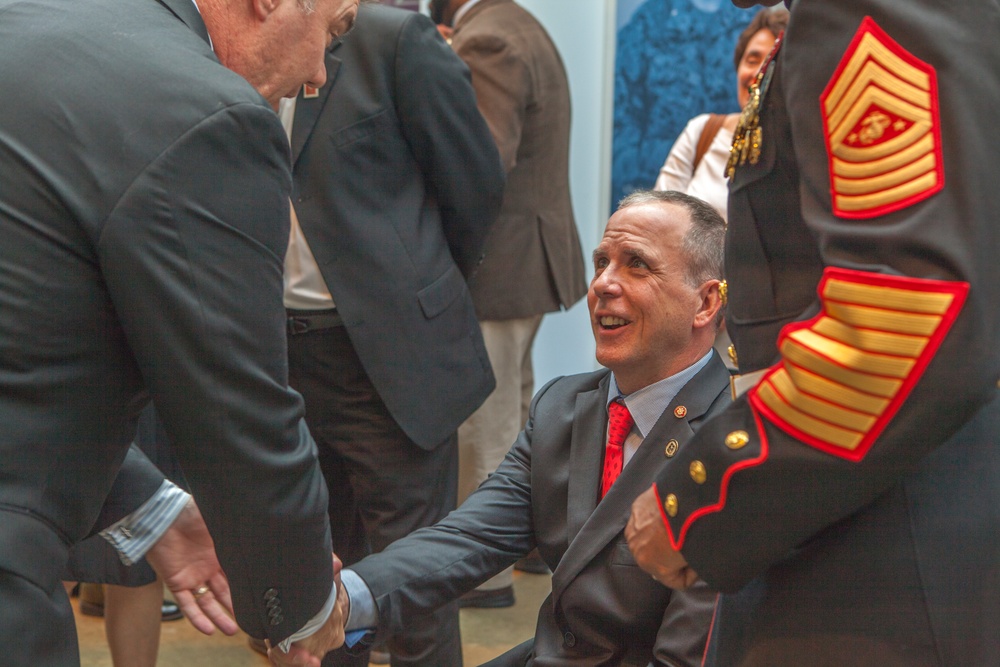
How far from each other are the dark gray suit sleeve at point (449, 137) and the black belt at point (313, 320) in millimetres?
358

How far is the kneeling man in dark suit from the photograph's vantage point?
1.73m

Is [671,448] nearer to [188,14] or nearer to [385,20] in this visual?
[188,14]

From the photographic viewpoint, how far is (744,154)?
1225 millimetres

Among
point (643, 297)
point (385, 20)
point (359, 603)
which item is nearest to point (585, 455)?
point (643, 297)

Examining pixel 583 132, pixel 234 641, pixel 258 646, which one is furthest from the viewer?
pixel 583 132

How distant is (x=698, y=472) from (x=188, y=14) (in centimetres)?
79

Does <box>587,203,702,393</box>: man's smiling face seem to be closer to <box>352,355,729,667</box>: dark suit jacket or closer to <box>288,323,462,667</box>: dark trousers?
<box>352,355,729,667</box>: dark suit jacket

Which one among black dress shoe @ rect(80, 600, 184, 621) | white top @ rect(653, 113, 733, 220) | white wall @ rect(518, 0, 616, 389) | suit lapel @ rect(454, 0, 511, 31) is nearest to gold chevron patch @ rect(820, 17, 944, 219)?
white top @ rect(653, 113, 733, 220)

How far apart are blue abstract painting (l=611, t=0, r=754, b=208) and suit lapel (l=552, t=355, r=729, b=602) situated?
243 cm

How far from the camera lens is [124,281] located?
1202 millimetres

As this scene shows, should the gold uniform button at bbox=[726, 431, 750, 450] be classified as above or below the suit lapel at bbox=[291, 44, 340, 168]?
above

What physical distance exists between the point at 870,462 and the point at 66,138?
838 millimetres

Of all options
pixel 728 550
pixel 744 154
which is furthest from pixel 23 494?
pixel 744 154

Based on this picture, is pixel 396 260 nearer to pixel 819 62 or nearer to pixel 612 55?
pixel 819 62
